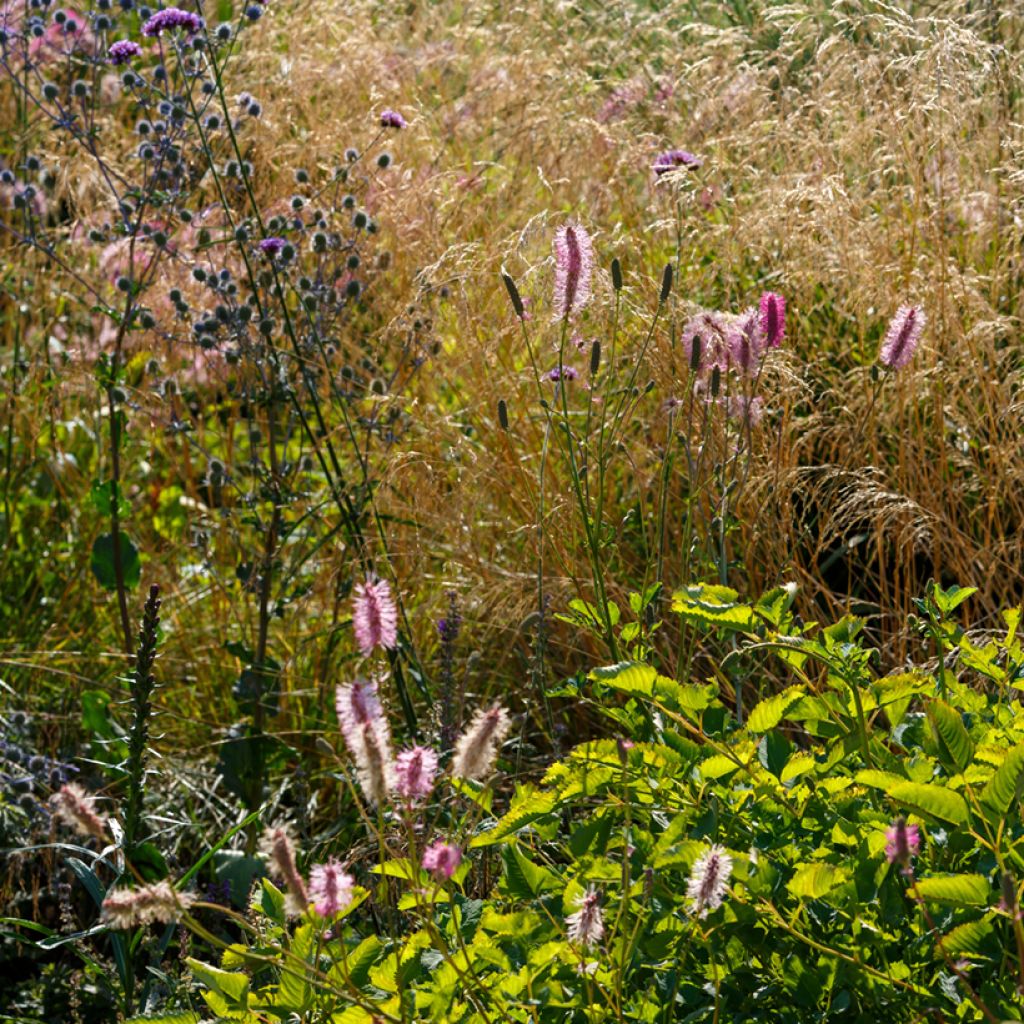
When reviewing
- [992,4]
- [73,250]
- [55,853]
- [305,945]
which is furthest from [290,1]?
[305,945]

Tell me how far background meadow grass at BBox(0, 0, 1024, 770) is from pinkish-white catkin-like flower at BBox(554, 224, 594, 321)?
2.25 feet

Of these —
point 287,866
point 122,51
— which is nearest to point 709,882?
point 287,866

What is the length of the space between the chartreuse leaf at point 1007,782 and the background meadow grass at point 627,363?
41.5 inches

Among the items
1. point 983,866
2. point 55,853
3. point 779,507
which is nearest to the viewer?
point 983,866

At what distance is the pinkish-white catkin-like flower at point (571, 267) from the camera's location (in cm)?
183

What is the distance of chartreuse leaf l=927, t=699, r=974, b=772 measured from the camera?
141cm

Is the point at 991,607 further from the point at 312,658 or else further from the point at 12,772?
the point at 12,772

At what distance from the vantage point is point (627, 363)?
10.3 feet

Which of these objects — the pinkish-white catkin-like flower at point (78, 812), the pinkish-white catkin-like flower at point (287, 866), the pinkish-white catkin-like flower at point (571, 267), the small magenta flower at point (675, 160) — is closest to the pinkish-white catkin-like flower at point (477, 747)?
the pinkish-white catkin-like flower at point (287, 866)

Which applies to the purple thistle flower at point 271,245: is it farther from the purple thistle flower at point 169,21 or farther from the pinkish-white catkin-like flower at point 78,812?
the pinkish-white catkin-like flower at point 78,812

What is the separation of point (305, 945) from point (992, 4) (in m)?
3.22

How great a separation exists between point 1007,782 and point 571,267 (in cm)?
83

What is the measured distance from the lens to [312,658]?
130 inches

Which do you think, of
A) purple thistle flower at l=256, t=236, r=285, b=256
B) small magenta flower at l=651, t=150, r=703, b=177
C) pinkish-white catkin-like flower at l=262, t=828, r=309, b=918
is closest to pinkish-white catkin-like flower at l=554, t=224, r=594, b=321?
pinkish-white catkin-like flower at l=262, t=828, r=309, b=918
